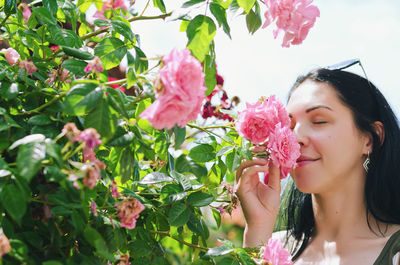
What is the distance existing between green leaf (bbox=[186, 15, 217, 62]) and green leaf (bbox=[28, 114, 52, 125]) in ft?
1.17

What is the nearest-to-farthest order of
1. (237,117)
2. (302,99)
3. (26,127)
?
(26,127), (237,117), (302,99)

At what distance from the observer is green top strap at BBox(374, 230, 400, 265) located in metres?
1.78

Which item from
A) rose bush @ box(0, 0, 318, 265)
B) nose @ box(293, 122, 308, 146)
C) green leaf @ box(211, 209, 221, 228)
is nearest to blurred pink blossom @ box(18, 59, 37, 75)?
rose bush @ box(0, 0, 318, 265)

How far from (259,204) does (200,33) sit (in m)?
1.05

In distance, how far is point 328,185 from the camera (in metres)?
1.95

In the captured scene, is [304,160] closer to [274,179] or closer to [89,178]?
[274,179]

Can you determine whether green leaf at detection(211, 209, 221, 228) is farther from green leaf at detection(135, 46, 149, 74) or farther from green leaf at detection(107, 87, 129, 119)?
green leaf at detection(107, 87, 129, 119)

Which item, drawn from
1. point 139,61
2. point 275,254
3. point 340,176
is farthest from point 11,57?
point 340,176

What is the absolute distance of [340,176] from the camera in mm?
1953

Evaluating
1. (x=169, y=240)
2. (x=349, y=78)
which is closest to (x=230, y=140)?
(x=169, y=240)

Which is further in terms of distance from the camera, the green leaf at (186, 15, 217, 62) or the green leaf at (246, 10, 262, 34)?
the green leaf at (246, 10, 262, 34)

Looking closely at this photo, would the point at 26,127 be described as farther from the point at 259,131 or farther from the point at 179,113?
the point at 259,131

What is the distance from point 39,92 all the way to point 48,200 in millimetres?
275

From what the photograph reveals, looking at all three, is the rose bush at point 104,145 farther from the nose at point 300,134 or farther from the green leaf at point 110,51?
the nose at point 300,134
